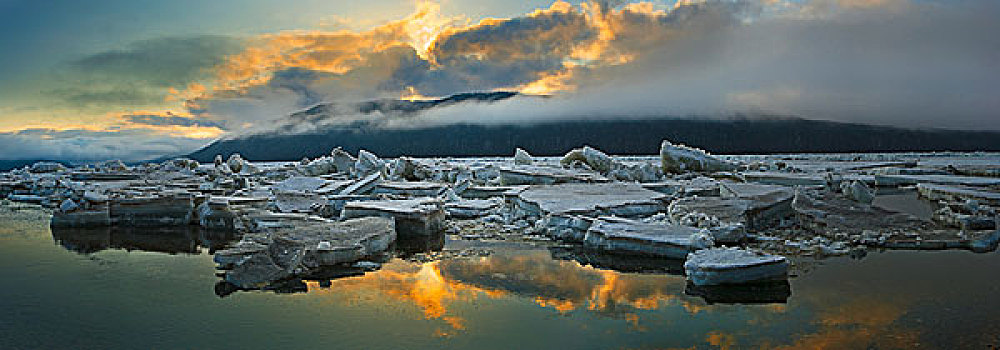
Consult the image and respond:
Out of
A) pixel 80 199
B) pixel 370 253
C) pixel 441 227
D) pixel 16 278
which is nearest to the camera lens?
pixel 16 278

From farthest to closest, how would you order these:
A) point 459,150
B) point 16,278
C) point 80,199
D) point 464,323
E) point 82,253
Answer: point 459,150
point 80,199
point 82,253
point 16,278
point 464,323

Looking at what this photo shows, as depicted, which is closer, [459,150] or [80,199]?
[80,199]

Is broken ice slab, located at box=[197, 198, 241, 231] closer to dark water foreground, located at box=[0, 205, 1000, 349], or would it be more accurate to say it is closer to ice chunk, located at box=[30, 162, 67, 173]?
dark water foreground, located at box=[0, 205, 1000, 349]

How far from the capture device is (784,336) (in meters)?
3.44

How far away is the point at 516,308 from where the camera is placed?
408cm

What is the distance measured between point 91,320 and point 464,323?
2.79 meters

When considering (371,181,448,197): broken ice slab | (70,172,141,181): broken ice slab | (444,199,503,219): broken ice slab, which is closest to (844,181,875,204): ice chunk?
(444,199,503,219): broken ice slab

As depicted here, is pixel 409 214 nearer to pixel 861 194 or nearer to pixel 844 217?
pixel 844 217

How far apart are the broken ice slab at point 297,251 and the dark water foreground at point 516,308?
0.96 ft

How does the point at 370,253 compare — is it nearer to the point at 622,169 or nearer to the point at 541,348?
the point at 541,348

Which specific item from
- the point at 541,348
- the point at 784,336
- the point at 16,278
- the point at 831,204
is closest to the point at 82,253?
the point at 16,278

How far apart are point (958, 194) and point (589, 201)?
7.05 metres

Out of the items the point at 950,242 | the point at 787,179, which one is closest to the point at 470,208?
the point at 950,242

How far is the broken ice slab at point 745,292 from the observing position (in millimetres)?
4180
